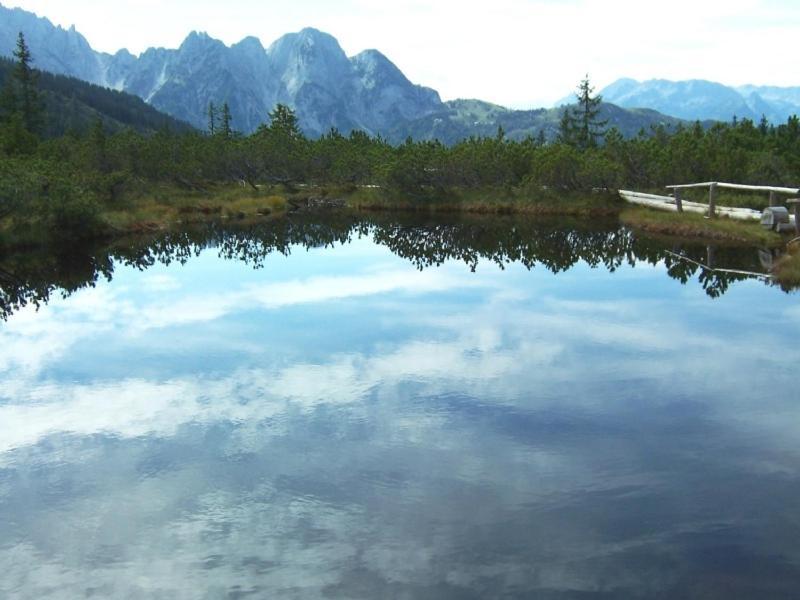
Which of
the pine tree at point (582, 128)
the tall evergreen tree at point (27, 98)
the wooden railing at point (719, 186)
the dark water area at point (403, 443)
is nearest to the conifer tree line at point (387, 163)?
the pine tree at point (582, 128)

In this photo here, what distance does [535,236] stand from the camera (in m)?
45.5

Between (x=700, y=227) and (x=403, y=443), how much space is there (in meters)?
34.4

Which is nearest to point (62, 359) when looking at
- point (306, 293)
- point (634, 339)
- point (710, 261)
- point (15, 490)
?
point (15, 490)

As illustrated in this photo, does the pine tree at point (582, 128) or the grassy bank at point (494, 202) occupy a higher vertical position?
the pine tree at point (582, 128)

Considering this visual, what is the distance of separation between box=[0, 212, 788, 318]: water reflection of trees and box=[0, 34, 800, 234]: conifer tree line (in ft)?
17.7

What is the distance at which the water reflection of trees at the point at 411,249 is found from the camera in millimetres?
30906

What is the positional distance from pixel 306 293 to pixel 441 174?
41.4 m

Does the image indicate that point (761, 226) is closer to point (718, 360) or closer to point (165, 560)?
point (718, 360)

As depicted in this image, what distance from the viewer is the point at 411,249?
41938 millimetres

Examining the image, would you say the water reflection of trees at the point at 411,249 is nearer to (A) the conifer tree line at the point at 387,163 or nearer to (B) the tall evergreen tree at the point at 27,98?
(A) the conifer tree line at the point at 387,163

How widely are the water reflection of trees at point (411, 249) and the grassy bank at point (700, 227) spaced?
1.63 meters

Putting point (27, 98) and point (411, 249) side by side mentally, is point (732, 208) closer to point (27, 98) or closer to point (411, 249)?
point (411, 249)

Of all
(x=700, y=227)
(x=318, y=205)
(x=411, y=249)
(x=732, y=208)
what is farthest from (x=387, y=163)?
(x=700, y=227)

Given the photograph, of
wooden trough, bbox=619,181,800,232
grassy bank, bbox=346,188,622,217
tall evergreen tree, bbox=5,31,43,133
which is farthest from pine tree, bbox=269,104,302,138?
wooden trough, bbox=619,181,800,232
